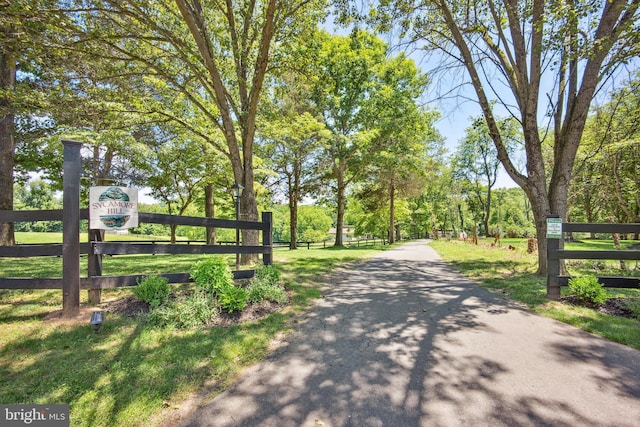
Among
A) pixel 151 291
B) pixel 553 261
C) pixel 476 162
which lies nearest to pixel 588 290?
pixel 553 261

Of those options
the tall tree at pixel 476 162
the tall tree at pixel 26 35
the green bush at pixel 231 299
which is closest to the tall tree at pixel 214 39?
the tall tree at pixel 26 35

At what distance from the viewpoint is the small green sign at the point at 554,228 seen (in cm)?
521

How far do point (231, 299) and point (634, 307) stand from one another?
6.08 meters

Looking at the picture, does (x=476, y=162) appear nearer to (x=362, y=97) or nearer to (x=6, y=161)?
(x=362, y=97)

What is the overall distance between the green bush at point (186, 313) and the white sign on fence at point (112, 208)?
4.14 ft

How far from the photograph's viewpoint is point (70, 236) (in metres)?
3.66

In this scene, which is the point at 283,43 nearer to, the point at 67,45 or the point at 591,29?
the point at 67,45

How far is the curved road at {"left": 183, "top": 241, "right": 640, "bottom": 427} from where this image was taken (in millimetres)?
2209

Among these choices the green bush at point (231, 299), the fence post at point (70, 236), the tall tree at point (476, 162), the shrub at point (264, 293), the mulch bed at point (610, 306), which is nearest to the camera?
the fence post at point (70, 236)

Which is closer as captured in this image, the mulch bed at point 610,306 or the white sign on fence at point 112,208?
the white sign on fence at point 112,208

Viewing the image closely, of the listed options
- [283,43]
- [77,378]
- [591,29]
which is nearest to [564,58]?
[591,29]

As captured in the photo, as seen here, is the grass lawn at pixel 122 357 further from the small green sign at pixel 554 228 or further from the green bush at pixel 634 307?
the small green sign at pixel 554 228

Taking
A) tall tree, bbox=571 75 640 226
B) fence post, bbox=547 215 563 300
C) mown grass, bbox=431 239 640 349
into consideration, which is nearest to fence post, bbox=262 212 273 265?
mown grass, bbox=431 239 640 349

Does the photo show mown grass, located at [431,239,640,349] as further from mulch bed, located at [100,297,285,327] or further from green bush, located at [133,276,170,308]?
green bush, located at [133,276,170,308]
